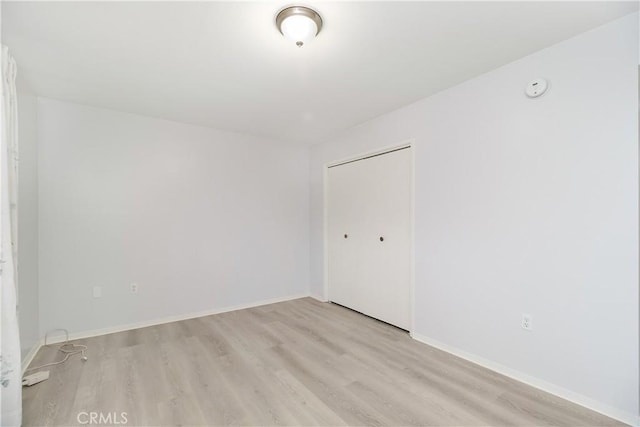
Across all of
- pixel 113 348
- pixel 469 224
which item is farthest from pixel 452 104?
pixel 113 348

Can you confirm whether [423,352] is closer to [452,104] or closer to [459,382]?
[459,382]

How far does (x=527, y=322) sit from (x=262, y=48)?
8.84ft

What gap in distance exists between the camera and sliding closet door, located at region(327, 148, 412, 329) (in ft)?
10.0

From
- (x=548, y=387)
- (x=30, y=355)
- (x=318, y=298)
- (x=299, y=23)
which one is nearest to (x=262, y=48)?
(x=299, y=23)

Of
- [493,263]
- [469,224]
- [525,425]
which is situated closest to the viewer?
[525,425]

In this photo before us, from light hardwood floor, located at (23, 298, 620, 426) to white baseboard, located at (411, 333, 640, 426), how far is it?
0.05 meters

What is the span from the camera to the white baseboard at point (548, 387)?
65.1 inches

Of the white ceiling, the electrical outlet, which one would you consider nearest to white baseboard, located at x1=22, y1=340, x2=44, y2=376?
the white ceiling

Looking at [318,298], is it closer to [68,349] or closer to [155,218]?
[155,218]

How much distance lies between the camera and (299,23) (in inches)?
64.0

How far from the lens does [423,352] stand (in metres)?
2.52

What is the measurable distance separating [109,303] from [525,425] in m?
3.67

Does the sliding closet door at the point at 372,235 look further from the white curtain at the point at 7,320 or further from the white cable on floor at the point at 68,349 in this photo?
the white curtain at the point at 7,320

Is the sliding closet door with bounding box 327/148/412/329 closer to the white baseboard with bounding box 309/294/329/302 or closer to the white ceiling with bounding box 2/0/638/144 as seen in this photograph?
the white baseboard with bounding box 309/294/329/302
